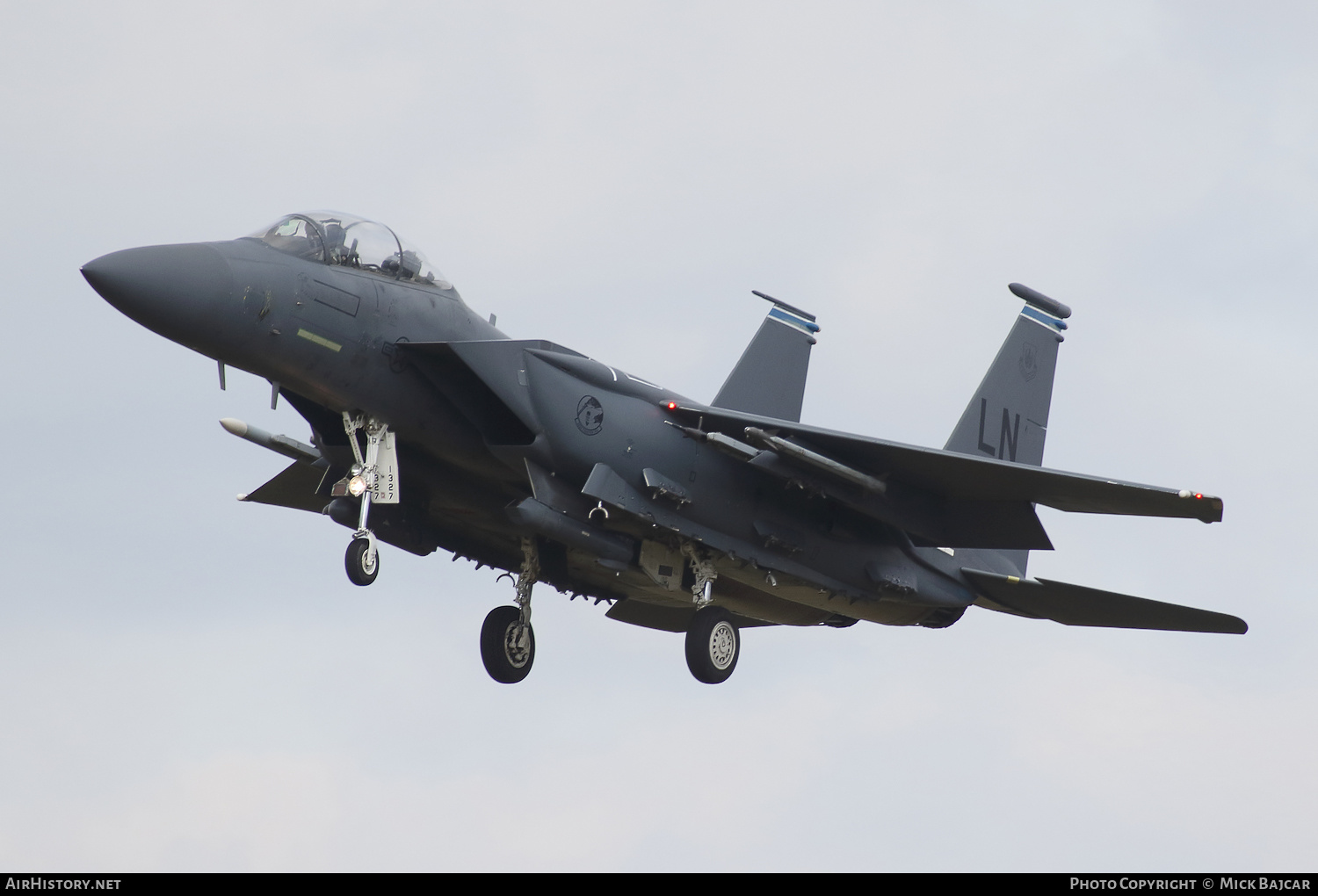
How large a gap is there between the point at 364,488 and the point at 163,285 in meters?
2.87

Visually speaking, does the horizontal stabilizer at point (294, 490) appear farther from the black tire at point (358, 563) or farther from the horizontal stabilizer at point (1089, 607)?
the horizontal stabilizer at point (1089, 607)

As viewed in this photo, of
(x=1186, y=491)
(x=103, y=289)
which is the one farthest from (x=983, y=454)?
(x=103, y=289)

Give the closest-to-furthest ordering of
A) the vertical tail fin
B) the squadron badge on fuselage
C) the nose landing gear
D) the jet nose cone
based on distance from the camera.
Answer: the jet nose cone → the nose landing gear → the squadron badge on fuselage → the vertical tail fin

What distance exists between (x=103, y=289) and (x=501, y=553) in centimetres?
631

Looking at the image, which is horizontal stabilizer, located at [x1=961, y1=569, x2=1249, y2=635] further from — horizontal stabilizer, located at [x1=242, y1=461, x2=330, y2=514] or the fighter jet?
horizontal stabilizer, located at [x1=242, y1=461, x2=330, y2=514]

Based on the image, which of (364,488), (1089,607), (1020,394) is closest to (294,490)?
(364,488)

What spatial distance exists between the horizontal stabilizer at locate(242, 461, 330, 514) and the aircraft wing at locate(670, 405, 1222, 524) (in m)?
5.24

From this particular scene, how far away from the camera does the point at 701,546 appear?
1936 cm

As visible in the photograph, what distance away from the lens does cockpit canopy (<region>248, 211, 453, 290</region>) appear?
16625 millimetres

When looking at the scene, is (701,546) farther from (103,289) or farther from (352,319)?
(103,289)

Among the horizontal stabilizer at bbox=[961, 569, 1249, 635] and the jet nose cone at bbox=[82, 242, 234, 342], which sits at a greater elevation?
the jet nose cone at bbox=[82, 242, 234, 342]

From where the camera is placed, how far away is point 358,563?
16.4 meters

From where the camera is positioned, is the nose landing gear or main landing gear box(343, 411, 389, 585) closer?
main landing gear box(343, 411, 389, 585)

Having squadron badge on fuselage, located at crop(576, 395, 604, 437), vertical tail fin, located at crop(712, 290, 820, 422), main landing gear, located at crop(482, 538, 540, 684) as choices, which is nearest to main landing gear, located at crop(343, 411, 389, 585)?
squadron badge on fuselage, located at crop(576, 395, 604, 437)
